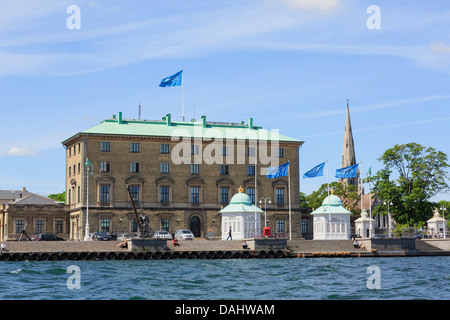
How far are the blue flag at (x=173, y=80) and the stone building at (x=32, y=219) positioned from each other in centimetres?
2339

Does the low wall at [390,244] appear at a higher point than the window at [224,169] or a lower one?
lower

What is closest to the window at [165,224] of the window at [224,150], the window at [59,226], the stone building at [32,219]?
the window at [224,150]

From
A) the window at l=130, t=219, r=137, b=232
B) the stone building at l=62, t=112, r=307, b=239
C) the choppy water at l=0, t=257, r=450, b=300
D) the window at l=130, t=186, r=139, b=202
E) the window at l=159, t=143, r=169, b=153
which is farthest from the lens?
the window at l=159, t=143, r=169, b=153

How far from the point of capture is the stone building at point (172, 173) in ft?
330

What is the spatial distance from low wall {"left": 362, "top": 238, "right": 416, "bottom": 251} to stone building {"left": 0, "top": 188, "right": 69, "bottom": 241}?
41.8 metres

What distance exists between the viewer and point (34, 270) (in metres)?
58.6

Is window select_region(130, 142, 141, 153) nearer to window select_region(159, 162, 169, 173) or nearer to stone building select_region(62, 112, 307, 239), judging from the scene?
stone building select_region(62, 112, 307, 239)

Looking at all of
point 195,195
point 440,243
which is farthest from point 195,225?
point 440,243

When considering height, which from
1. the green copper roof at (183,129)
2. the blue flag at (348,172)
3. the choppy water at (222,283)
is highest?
the green copper roof at (183,129)

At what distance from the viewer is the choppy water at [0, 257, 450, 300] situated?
39.0 metres

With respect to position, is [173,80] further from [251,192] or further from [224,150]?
[251,192]

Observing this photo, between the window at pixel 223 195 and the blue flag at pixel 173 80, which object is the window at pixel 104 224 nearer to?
the window at pixel 223 195

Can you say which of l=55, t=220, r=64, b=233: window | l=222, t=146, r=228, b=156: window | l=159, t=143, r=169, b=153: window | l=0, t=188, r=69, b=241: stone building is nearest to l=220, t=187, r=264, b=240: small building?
l=222, t=146, r=228, b=156: window

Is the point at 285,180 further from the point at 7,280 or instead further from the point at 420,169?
the point at 7,280
